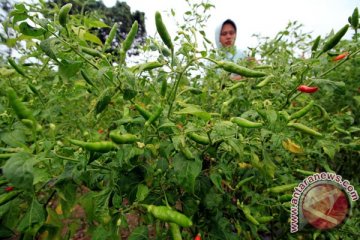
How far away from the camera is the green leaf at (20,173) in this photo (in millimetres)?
761

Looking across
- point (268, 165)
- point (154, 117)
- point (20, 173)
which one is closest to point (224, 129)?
point (154, 117)

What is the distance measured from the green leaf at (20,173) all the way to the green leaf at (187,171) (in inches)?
17.9

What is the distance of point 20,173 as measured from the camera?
771 mm

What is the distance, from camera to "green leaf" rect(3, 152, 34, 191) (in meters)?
0.76

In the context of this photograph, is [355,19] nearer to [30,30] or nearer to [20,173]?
[30,30]

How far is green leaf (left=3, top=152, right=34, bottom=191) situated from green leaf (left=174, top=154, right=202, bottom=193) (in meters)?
0.45

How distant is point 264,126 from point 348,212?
0.73 metres

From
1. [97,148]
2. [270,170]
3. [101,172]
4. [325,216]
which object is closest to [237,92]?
[270,170]

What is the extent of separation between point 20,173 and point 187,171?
0.51 meters

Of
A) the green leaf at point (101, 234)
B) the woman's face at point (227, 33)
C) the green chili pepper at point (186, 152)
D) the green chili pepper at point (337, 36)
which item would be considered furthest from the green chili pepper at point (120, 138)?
the woman's face at point (227, 33)

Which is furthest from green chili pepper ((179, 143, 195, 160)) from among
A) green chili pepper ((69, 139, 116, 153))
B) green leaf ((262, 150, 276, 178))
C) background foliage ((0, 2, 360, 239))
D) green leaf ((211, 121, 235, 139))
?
green leaf ((262, 150, 276, 178))

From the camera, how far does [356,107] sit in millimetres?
2764

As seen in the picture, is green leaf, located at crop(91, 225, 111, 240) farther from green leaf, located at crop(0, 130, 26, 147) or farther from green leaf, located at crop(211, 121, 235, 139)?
green leaf, located at crop(211, 121, 235, 139)

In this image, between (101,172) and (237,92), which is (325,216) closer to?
(237,92)
